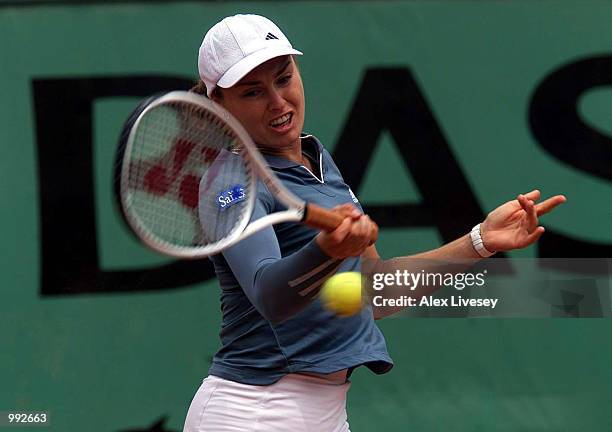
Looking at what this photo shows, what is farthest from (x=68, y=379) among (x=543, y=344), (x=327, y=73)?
(x=543, y=344)

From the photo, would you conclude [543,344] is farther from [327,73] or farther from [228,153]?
[228,153]

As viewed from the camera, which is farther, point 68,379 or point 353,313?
point 68,379

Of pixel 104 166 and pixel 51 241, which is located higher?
pixel 104 166

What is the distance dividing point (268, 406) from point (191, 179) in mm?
455

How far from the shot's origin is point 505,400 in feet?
13.2

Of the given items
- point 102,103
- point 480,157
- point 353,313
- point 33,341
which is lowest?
point 33,341

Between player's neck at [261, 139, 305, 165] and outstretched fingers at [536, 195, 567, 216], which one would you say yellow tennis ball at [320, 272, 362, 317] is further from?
outstretched fingers at [536, 195, 567, 216]

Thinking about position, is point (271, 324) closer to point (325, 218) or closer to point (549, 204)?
point (325, 218)

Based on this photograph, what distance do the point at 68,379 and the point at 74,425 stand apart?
16cm

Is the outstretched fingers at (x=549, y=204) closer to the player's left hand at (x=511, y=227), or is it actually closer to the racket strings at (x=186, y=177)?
the player's left hand at (x=511, y=227)

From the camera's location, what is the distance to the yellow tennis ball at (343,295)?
2.15 meters

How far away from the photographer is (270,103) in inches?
86.1

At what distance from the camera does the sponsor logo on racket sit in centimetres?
208

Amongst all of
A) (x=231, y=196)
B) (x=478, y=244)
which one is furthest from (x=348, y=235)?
(x=478, y=244)
